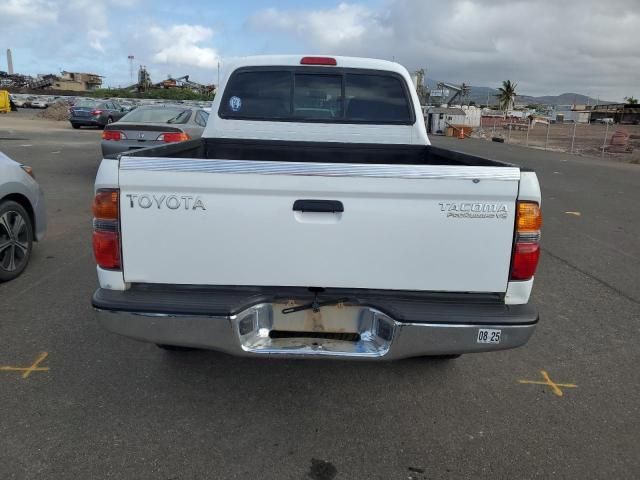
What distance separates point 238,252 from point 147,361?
1.58 meters

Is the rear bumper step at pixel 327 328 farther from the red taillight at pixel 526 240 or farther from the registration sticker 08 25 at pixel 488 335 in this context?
the red taillight at pixel 526 240

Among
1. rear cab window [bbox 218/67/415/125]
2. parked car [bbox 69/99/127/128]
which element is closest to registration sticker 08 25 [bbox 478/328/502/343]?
rear cab window [bbox 218/67/415/125]

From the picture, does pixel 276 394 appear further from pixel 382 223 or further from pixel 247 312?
pixel 382 223

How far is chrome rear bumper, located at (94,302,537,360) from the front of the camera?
2.61m

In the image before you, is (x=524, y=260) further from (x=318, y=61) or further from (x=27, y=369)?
(x=27, y=369)

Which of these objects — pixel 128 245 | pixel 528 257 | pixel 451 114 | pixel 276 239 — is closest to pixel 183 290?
pixel 128 245

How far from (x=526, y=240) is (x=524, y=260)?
0.11 m

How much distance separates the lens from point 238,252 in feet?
8.64

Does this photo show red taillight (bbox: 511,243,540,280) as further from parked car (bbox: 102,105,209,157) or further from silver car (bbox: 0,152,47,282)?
parked car (bbox: 102,105,209,157)

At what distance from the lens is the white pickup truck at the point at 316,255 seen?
99.4 inches

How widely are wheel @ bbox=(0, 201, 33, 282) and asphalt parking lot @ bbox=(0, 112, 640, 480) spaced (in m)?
0.26

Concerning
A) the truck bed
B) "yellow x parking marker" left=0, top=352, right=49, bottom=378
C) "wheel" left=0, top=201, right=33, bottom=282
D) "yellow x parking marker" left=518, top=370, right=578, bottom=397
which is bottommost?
"yellow x parking marker" left=518, top=370, right=578, bottom=397

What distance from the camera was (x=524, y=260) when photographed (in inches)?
105

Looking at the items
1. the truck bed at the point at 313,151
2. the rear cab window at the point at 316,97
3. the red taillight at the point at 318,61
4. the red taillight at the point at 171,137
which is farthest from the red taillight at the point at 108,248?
the red taillight at the point at 171,137
